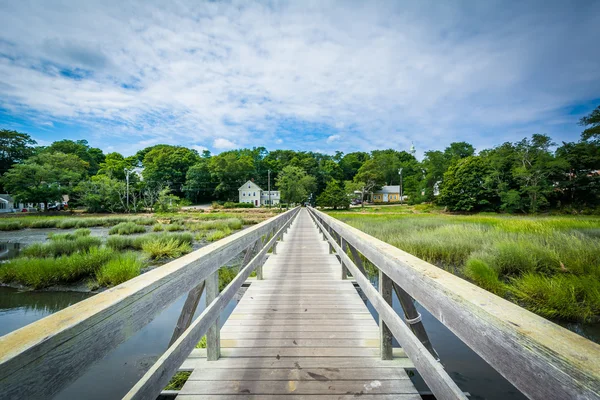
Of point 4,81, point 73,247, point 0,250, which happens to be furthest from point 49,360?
point 4,81

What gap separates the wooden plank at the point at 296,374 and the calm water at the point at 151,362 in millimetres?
970

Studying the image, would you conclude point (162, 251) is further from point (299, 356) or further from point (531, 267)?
point (531, 267)

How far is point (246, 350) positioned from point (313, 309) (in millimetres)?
1150

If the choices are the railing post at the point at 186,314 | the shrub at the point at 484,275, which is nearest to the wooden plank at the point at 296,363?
the railing post at the point at 186,314

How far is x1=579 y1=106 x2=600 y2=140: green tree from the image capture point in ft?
89.5

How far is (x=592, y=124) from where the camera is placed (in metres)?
27.8

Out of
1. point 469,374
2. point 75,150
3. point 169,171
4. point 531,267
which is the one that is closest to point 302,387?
point 469,374

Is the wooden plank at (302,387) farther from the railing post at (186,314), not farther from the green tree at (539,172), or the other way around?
the green tree at (539,172)

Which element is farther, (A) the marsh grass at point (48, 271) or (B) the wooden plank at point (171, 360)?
(A) the marsh grass at point (48, 271)

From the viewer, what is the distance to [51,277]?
272 inches

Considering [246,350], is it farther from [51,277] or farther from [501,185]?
[501,185]

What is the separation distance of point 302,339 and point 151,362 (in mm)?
2640

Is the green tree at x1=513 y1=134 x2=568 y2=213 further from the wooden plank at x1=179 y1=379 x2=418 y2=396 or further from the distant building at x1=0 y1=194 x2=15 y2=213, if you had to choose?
the distant building at x1=0 y1=194 x2=15 y2=213

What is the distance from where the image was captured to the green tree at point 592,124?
27.3 metres
